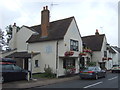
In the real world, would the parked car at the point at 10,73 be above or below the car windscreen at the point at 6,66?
below

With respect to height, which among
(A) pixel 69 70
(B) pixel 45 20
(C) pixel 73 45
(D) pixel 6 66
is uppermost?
(B) pixel 45 20

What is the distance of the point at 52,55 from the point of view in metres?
22.1

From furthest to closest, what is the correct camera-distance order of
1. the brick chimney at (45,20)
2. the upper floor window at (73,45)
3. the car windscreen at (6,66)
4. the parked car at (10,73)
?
the brick chimney at (45,20) → the upper floor window at (73,45) → the car windscreen at (6,66) → the parked car at (10,73)

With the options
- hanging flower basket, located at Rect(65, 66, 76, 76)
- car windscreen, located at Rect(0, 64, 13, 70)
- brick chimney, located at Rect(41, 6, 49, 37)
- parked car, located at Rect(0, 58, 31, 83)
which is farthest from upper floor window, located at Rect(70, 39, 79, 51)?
car windscreen, located at Rect(0, 64, 13, 70)

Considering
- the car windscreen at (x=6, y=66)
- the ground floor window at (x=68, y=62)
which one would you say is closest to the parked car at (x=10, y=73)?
the car windscreen at (x=6, y=66)

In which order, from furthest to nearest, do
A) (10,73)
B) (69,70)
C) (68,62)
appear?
(68,62)
(69,70)
(10,73)

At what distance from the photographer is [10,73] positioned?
14.7 metres

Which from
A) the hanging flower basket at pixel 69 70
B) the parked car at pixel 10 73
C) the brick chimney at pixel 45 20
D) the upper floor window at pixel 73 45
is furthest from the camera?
the brick chimney at pixel 45 20

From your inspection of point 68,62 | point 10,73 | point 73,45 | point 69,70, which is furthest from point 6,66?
point 73,45

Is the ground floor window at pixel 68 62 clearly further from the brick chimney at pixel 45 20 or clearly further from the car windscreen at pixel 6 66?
the car windscreen at pixel 6 66

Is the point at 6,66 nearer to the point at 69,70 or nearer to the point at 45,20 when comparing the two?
the point at 69,70

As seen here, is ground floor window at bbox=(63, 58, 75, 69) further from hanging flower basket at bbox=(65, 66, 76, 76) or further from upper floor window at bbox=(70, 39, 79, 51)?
upper floor window at bbox=(70, 39, 79, 51)

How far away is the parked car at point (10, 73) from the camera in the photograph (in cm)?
1418

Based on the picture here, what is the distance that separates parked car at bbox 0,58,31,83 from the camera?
14176mm
